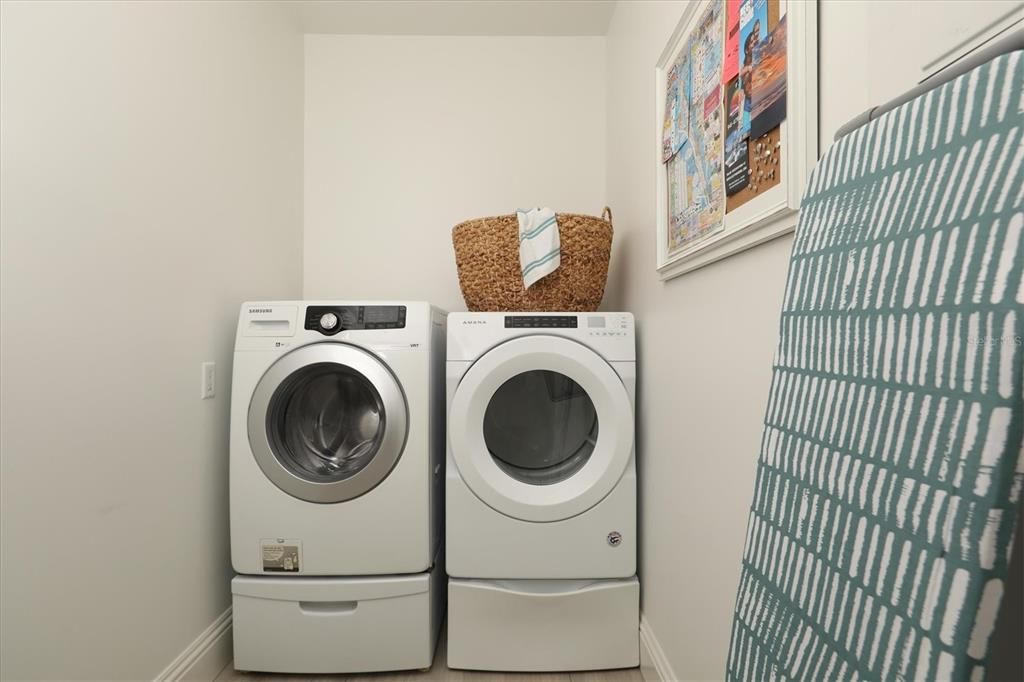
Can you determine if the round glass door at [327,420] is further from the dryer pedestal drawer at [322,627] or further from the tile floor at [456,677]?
the tile floor at [456,677]

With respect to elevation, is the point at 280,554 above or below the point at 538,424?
below

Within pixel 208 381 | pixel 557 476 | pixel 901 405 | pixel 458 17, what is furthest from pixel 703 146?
pixel 458 17

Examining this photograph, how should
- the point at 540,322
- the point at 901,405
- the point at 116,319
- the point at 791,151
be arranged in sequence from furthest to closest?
1. the point at 540,322
2. the point at 116,319
3. the point at 791,151
4. the point at 901,405

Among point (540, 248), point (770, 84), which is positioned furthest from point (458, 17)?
point (770, 84)

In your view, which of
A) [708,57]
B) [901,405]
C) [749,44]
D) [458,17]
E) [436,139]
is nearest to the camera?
[901,405]

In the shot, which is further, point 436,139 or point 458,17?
point 436,139

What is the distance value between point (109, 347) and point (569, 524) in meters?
1.23

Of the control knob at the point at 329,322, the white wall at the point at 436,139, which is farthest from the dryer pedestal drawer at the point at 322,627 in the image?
the white wall at the point at 436,139

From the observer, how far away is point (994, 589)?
1.03 ft

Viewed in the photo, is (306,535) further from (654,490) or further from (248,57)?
(248,57)

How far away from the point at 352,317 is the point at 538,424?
2.15 ft

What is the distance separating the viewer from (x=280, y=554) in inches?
62.1

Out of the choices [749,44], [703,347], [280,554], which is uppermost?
[749,44]

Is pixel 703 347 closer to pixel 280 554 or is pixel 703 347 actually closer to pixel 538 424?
pixel 538 424
